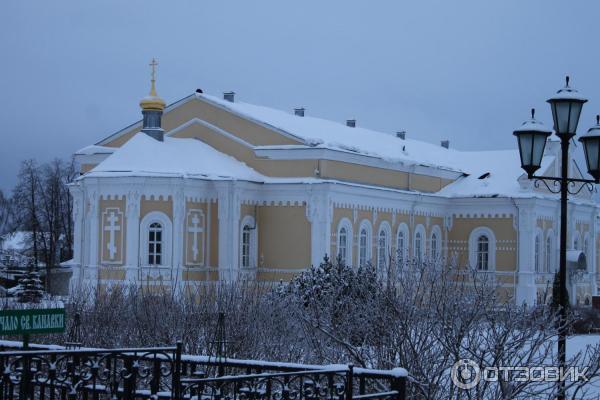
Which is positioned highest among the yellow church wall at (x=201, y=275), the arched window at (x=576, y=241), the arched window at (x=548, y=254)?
the arched window at (x=576, y=241)

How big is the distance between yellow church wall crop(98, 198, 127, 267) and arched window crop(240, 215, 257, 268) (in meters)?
3.81

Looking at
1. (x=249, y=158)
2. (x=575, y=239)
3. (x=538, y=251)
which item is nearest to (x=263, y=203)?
(x=249, y=158)

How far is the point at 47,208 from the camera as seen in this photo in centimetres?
5175

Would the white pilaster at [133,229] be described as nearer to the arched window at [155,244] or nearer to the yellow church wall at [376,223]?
the arched window at [155,244]

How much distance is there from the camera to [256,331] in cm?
1349

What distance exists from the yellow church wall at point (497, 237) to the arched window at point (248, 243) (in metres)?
8.74

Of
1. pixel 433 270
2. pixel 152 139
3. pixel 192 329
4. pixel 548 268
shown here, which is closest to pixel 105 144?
pixel 152 139

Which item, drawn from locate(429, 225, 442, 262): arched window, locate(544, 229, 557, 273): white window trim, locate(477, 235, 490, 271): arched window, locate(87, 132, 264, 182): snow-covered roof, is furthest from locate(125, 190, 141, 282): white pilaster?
locate(544, 229, 557, 273): white window trim

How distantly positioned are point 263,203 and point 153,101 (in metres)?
4.60

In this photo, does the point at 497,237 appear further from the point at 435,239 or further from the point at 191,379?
the point at 191,379

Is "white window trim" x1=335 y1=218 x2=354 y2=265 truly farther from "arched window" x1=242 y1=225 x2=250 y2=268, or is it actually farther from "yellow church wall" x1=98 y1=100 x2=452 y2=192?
"arched window" x1=242 y1=225 x2=250 y2=268

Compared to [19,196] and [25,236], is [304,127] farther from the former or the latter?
[25,236]

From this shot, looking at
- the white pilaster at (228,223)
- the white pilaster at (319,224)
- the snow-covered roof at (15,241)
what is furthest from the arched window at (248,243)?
the snow-covered roof at (15,241)

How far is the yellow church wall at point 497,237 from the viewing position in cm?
3700
